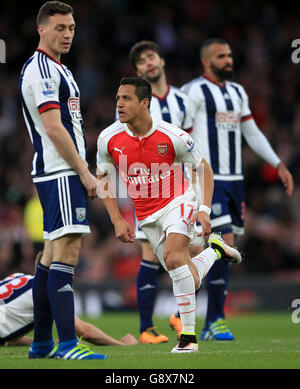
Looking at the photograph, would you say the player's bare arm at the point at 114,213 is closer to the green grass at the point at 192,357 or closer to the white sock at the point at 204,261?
the white sock at the point at 204,261

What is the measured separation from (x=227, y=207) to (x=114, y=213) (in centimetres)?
199

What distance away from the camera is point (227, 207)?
7543 mm

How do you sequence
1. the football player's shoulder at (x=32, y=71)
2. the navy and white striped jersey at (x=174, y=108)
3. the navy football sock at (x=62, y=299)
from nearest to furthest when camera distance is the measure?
the navy football sock at (x=62, y=299)
the football player's shoulder at (x=32, y=71)
the navy and white striped jersey at (x=174, y=108)

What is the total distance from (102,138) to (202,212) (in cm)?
91

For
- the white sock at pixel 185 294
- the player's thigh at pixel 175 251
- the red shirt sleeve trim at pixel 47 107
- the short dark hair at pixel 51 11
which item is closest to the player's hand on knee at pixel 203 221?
the player's thigh at pixel 175 251

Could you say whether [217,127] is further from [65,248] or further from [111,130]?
[65,248]

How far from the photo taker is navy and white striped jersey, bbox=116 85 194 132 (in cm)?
745

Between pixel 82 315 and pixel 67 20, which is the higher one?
pixel 67 20

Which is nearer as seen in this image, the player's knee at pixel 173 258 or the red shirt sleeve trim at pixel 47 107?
the red shirt sleeve trim at pixel 47 107

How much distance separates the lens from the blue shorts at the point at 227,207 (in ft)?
24.5

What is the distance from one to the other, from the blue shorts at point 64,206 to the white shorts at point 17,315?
1386 mm
